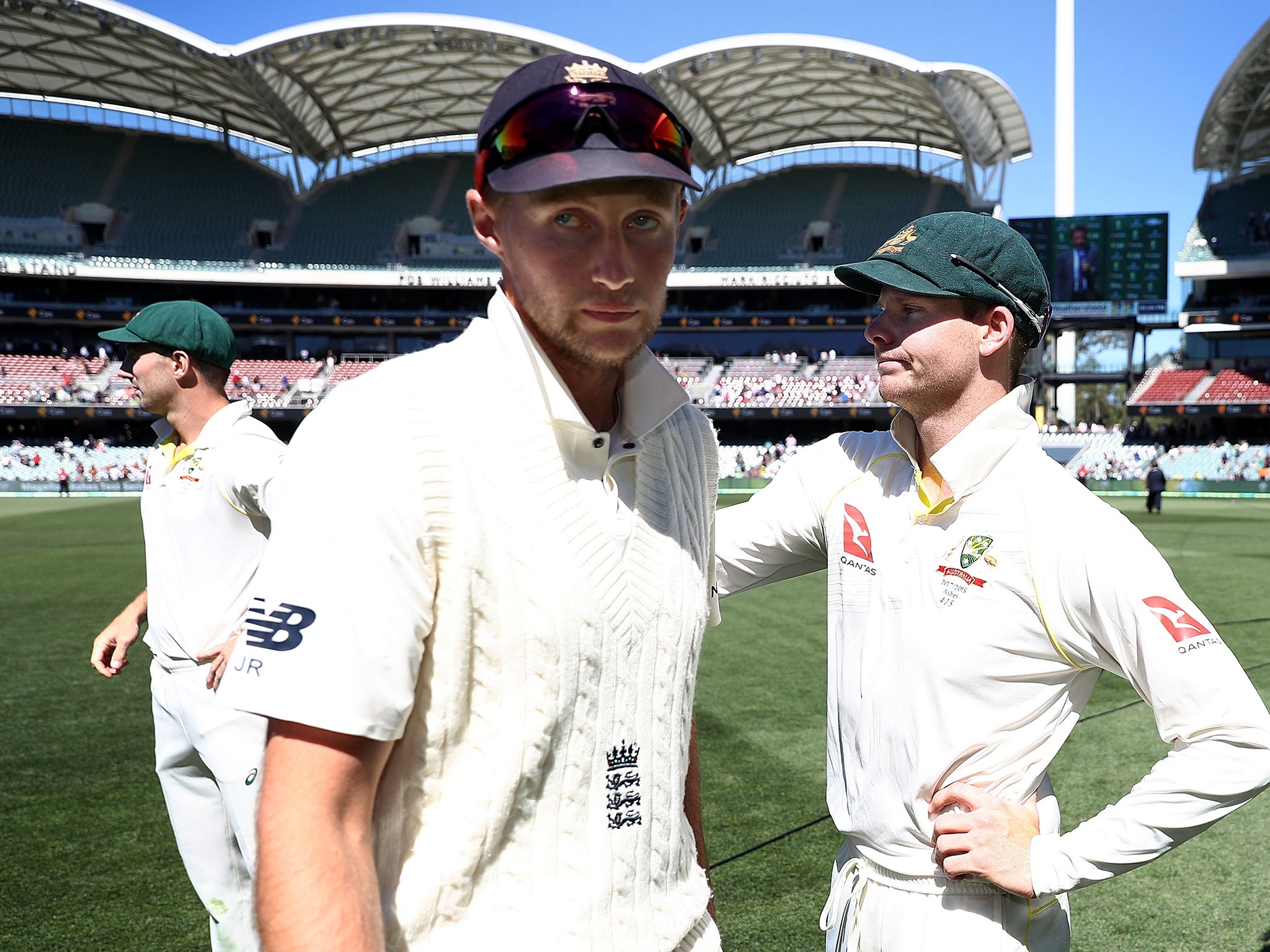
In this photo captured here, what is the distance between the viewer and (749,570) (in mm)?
2805

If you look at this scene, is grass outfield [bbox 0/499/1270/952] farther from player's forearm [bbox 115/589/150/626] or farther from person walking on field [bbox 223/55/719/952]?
person walking on field [bbox 223/55/719/952]

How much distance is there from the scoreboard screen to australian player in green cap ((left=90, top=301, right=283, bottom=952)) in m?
46.6

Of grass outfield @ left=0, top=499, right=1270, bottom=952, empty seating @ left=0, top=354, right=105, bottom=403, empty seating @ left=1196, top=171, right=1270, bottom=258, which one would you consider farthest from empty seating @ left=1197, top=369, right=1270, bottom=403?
empty seating @ left=0, top=354, right=105, bottom=403

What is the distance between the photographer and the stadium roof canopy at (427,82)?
4281cm

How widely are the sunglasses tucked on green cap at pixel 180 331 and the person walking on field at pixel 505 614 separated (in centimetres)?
289

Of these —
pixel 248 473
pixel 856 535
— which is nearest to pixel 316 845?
pixel 856 535

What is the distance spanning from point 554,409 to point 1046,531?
1.28 m

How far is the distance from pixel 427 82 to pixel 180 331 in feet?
165

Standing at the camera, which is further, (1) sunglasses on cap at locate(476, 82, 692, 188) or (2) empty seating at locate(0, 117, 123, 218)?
(2) empty seating at locate(0, 117, 123, 218)

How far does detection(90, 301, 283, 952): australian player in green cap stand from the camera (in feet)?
11.7

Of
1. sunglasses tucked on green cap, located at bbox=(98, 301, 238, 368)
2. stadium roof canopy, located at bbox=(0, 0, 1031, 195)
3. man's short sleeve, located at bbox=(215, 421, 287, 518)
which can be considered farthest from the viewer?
stadium roof canopy, located at bbox=(0, 0, 1031, 195)

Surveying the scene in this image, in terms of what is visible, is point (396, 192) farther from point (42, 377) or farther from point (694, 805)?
point (694, 805)

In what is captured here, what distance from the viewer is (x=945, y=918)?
7.37ft

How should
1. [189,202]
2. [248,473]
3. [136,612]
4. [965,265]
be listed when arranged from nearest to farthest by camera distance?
[965,265] → [248,473] → [136,612] → [189,202]
